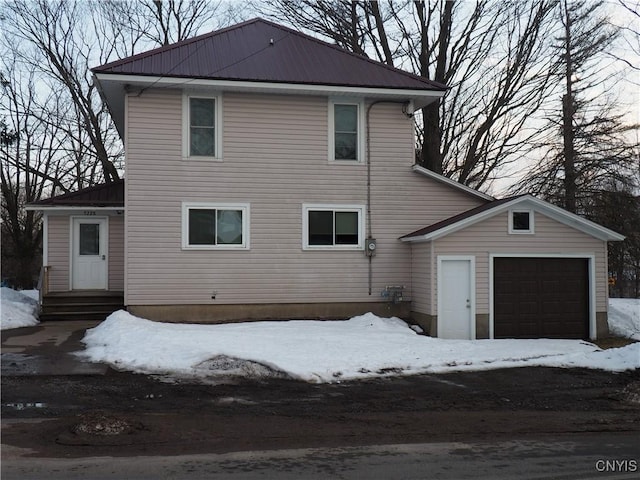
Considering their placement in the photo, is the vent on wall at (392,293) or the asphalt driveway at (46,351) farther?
the vent on wall at (392,293)

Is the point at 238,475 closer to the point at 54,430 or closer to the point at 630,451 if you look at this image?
the point at 54,430

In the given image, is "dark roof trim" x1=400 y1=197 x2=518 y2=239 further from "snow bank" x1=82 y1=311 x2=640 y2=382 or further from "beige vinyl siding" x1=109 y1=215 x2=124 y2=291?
"beige vinyl siding" x1=109 y1=215 x2=124 y2=291

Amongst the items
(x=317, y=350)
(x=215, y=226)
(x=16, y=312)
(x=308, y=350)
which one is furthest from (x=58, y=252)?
(x=317, y=350)

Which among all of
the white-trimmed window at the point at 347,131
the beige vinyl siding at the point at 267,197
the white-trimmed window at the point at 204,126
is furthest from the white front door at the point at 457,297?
the white-trimmed window at the point at 204,126

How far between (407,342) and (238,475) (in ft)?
28.1

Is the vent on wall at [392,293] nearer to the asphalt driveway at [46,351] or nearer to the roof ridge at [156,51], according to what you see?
the asphalt driveway at [46,351]

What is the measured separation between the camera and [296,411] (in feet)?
27.7

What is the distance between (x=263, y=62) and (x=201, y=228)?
498 centimetres

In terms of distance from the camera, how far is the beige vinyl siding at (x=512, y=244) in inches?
623

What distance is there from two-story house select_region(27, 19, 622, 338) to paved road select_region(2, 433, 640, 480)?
896 cm

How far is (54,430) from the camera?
278 inches

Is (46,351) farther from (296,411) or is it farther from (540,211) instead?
(540,211)

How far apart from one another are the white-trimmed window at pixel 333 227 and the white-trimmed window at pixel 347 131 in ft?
4.72

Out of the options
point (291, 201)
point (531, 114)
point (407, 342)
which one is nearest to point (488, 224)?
point (407, 342)
